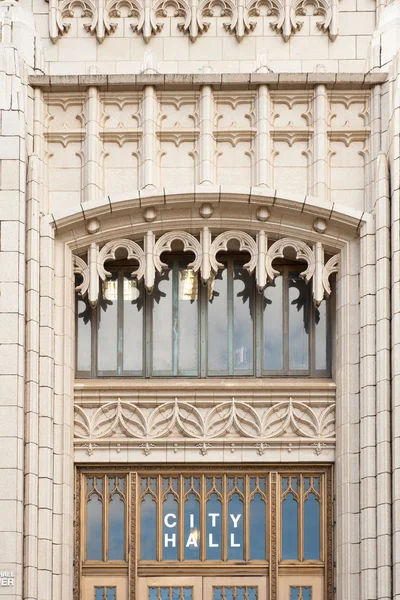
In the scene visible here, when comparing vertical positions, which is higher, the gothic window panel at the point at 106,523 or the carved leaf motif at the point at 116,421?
the carved leaf motif at the point at 116,421

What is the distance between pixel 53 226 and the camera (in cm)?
2330

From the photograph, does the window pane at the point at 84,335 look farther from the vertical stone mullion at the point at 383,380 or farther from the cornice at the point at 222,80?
the vertical stone mullion at the point at 383,380

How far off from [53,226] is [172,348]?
7.90 feet

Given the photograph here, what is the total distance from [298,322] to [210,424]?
1.99 m

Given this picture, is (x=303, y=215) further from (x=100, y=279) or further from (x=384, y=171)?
(x=100, y=279)

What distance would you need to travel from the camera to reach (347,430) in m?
22.9

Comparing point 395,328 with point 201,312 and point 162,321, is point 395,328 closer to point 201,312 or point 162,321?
point 201,312

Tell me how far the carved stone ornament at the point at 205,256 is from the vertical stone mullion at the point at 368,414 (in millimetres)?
640

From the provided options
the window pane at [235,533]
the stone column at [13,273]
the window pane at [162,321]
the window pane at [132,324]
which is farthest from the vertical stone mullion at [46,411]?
the window pane at [235,533]

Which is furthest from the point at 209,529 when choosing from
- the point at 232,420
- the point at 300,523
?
the point at 232,420

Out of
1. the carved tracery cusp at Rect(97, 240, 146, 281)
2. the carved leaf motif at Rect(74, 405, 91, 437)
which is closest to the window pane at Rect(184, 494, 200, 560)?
the carved leaf motif at Rect(74, 405, 91, 437)

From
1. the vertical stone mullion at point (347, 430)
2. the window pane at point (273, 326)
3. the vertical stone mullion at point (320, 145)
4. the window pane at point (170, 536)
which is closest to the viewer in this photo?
the vertical stone mullion at point (347, 430)

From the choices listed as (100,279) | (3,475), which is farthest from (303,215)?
(3,475)

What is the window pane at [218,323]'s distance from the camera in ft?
78.1
